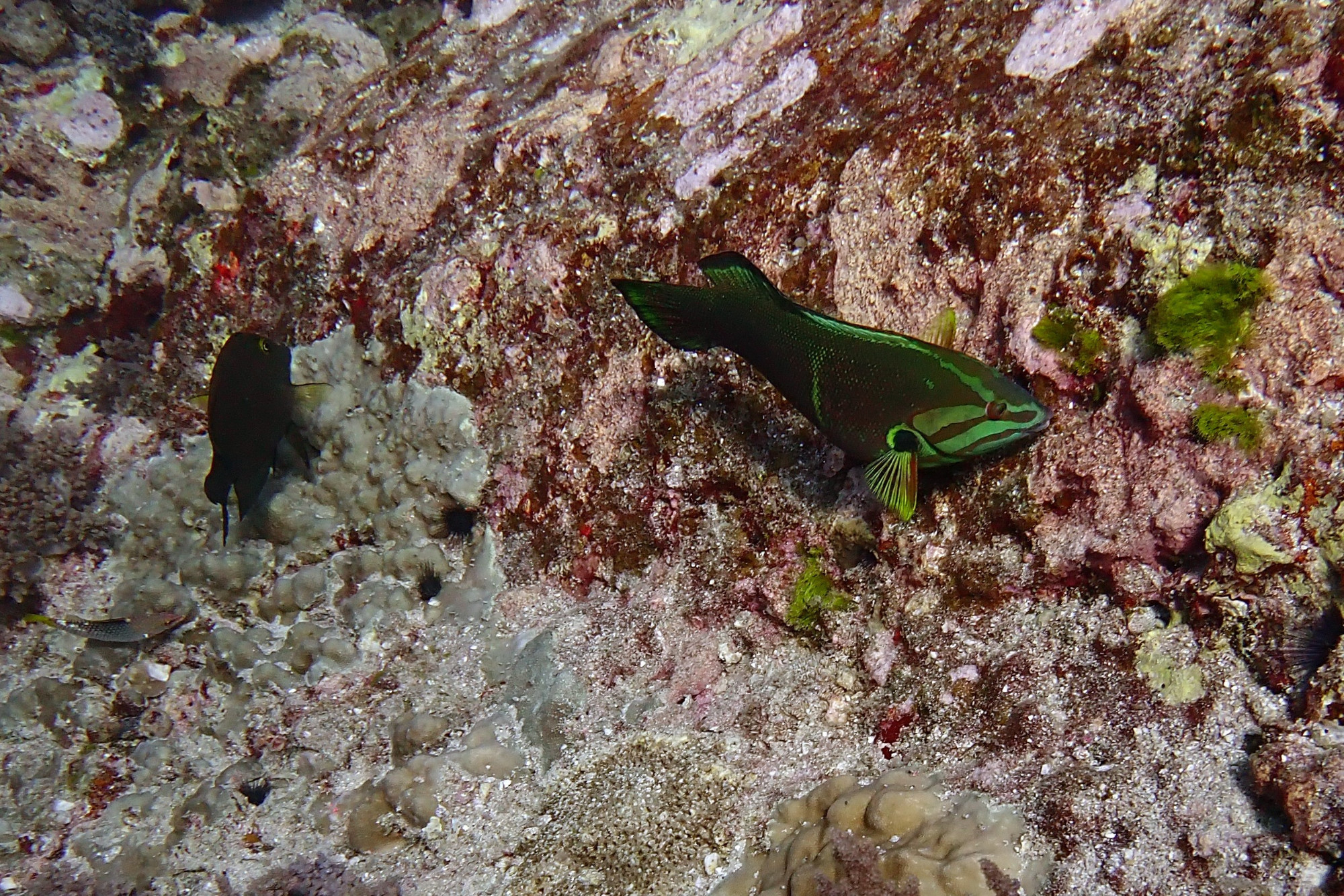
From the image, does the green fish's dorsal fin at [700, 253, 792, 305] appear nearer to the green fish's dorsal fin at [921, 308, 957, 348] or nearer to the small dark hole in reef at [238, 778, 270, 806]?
the green fish's dorsal fin at [921, 308, 957, 348]

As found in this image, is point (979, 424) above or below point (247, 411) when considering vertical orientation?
below

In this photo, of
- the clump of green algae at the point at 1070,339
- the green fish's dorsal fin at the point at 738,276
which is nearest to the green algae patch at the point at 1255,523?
the clump of green algae at the point at 1070,339

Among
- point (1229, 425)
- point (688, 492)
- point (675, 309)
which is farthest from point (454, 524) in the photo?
point (1229, 425)

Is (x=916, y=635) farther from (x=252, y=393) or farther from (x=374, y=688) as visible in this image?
(x=252, y=393)

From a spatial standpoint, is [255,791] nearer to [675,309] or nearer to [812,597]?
[812,597]

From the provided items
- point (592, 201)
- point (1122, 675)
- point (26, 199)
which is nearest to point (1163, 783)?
point (1122, 675)
